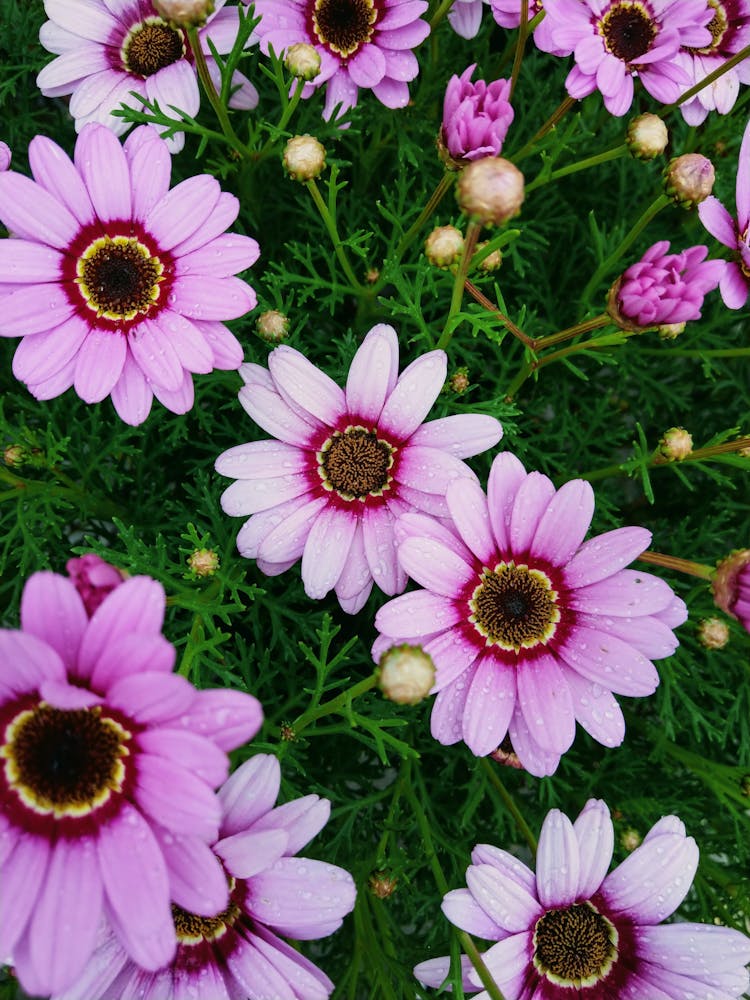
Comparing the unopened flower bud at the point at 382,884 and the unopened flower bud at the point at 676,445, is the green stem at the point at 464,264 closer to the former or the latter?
the unopened flower bud at the point at 676,445

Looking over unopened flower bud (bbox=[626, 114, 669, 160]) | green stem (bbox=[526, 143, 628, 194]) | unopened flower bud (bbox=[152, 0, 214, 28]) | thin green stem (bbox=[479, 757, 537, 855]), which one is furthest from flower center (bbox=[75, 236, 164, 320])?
thin green stem (bbox=[479, 757, 537, 855])

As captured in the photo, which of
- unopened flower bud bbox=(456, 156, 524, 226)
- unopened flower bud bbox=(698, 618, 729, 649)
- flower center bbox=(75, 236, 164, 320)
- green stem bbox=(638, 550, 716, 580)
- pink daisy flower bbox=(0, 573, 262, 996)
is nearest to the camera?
pink daisy flower bbox=(0, 573, 262, 996)

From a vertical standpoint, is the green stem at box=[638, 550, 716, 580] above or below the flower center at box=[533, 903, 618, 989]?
above

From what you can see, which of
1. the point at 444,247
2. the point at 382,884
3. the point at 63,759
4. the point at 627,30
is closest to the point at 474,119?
the point at 444,247

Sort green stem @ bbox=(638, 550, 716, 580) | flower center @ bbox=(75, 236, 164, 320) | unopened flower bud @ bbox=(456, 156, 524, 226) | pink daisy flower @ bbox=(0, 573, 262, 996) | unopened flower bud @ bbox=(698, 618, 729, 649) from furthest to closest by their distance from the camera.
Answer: unopened flower bud @ bbox=(698, 618, 729, 649), flower center @ bbox=(75, 236, 164, 320), green stem @ bbox=(638, 550, 716, 580), unopened flower bud @ bbox=(456, 156, 524, 226), pink daisy flower @ bbox=(0, 573, 262, 996)

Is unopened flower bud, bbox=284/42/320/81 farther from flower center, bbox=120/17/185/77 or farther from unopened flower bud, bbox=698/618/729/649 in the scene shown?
unopened flower bud, bbox=698/618/729/649

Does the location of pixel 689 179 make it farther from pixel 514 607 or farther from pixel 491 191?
pixel 514 607
